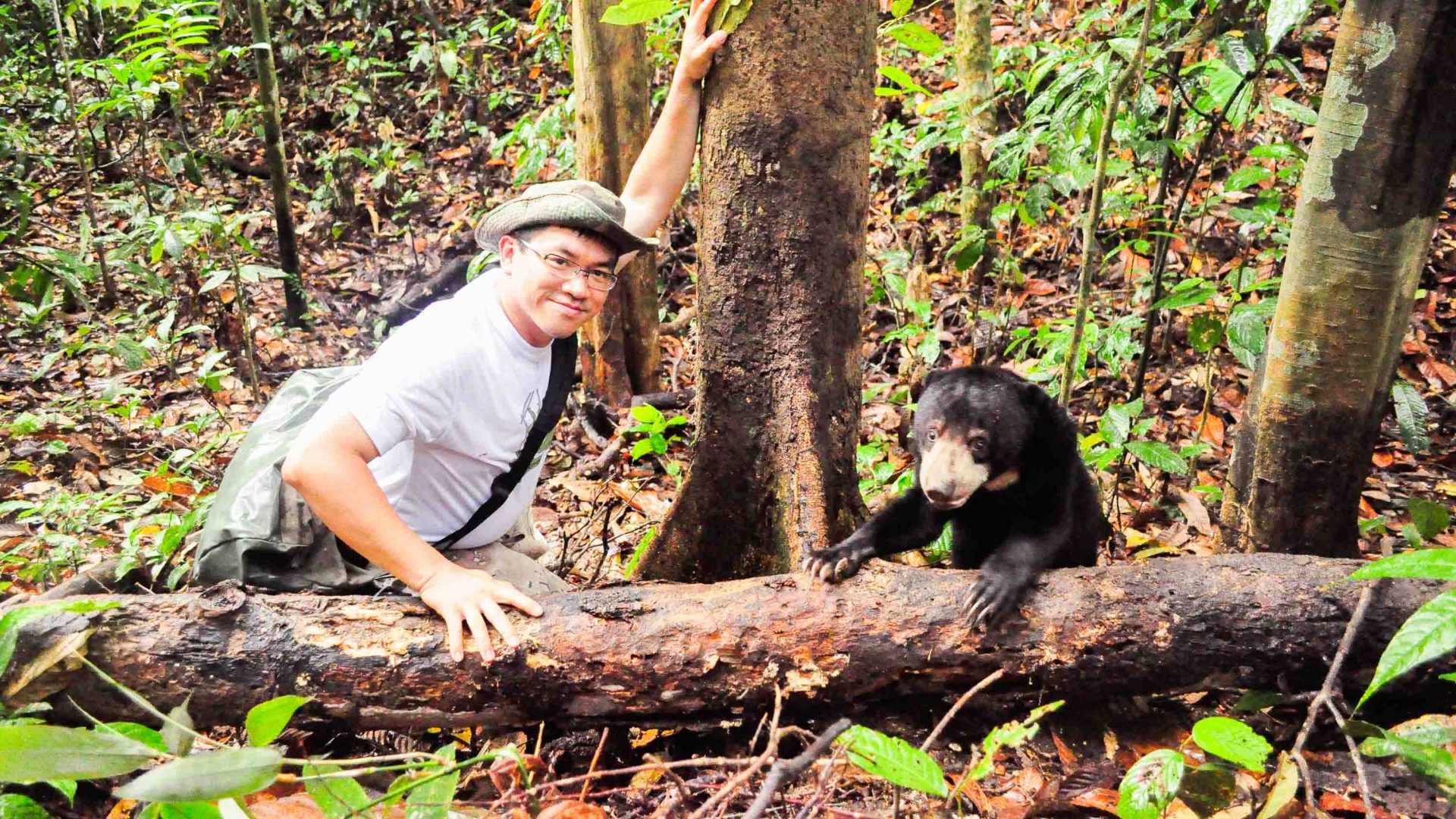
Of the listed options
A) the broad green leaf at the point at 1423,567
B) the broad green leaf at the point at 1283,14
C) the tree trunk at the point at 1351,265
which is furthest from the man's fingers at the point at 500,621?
the broad green leaf at the point at 1283,14

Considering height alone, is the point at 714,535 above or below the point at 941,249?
below

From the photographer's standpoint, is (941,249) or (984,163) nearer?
(984,163)

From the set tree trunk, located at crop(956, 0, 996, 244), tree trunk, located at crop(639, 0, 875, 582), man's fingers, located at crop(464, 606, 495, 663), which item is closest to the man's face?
tree trunk, located at crop(639, 0, 875, 582)

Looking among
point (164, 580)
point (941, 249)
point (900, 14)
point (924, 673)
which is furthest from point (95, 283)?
point (924, 673)

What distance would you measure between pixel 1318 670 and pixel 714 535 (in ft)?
6.62

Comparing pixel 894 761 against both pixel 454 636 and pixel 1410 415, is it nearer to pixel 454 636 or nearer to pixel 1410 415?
pixel 454 636

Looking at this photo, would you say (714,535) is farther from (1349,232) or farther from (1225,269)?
(1225,269)

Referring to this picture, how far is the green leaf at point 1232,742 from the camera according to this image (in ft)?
6.81

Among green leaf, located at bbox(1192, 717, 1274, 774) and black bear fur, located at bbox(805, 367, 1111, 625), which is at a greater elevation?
black bear fur, located at bbox(805, 367, 1111, 625)

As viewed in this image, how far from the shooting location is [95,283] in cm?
848

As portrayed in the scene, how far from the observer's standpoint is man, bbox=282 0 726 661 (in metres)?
2.85

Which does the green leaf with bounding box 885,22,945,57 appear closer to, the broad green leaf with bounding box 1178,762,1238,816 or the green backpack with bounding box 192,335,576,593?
the green backpack with bounding box 192,335,576,593

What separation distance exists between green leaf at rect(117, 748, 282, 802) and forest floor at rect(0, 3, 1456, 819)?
69cm

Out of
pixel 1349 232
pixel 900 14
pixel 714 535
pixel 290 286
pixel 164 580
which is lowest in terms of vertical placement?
pixel 164 580
